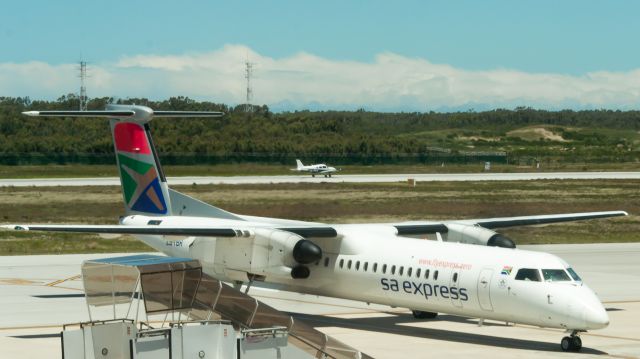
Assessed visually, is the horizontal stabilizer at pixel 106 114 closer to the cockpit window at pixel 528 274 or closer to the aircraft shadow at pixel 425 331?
the aircraft shadow at pixel 425 331

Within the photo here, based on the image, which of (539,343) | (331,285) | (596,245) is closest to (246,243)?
(331,285)

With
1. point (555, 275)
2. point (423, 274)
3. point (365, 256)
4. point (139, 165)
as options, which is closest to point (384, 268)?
point (365, 256)

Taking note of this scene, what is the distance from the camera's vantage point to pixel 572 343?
2347cm

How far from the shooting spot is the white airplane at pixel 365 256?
23.9 m

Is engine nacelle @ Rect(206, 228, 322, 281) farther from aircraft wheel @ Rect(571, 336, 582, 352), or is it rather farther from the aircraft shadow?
aircraft wheel @ Rect(571, 336, 582, 352)

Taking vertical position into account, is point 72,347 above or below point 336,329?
above

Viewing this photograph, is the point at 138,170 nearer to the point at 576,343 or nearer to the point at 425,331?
the point at 425,331

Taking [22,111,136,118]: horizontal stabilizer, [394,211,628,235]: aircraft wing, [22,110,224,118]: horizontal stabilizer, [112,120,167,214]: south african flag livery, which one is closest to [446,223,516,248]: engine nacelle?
[394,211,628,235]: aircraft wing

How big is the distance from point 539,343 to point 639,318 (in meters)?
5.37

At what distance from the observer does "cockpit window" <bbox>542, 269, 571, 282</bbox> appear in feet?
78.2

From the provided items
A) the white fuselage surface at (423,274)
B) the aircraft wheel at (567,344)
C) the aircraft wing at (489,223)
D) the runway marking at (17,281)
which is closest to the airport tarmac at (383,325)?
the runway marking at (17,281)

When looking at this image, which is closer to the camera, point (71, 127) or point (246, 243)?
point (246, 243)

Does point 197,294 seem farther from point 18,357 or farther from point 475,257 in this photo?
point 475,257

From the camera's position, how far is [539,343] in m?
24.8
